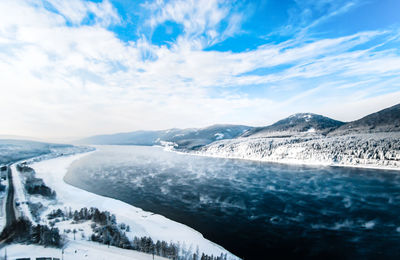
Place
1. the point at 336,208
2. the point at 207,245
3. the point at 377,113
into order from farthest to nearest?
the point at 377,113 < the point at 336,208 < the point at 207,245

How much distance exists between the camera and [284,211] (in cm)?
2589

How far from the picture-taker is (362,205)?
27.9m

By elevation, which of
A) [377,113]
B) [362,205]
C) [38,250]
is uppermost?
[377,113]

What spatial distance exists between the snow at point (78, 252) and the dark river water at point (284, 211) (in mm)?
7989

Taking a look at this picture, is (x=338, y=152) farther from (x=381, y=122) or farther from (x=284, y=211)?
(x=284, y=211)

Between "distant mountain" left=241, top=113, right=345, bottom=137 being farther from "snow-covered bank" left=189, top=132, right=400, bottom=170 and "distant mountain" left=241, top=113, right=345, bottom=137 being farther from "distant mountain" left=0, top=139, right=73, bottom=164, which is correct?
"distant mountain" left=0, top=139, right=73, bottom=164

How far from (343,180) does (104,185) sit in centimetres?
5490

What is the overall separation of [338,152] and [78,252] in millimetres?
81850

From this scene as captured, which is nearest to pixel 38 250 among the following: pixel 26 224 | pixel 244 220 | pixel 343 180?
pixel 26 224

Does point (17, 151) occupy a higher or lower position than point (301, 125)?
lower

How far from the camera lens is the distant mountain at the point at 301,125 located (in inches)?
5363

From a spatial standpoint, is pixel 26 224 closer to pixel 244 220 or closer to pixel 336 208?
pixel 244 220

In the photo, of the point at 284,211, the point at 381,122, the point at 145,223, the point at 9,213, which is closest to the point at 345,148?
the point at 381,122

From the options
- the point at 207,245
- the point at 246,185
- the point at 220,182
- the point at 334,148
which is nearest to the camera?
the point at 207,245
